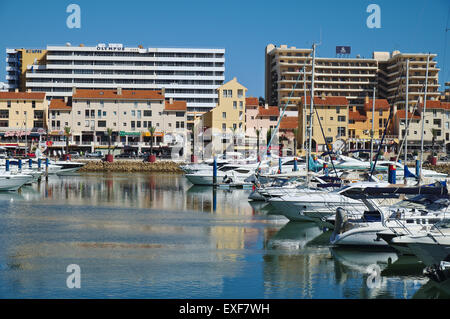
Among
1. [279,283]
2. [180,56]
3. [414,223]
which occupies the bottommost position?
[279,283]

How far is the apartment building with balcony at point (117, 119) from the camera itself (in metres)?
119

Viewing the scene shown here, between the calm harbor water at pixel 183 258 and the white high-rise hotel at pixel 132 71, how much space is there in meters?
109

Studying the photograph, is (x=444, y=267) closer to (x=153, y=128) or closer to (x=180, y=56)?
(x=153, y=128)

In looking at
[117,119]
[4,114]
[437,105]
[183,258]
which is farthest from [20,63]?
[183,258]

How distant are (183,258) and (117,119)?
3792 inches

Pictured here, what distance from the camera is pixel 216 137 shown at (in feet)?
367

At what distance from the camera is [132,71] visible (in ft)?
493

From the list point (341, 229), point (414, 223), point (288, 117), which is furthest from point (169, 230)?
point (288, 117)

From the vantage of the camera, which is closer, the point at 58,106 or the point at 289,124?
the point at 58,106

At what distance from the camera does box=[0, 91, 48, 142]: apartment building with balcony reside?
396 feet

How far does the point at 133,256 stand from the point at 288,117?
349 feet
